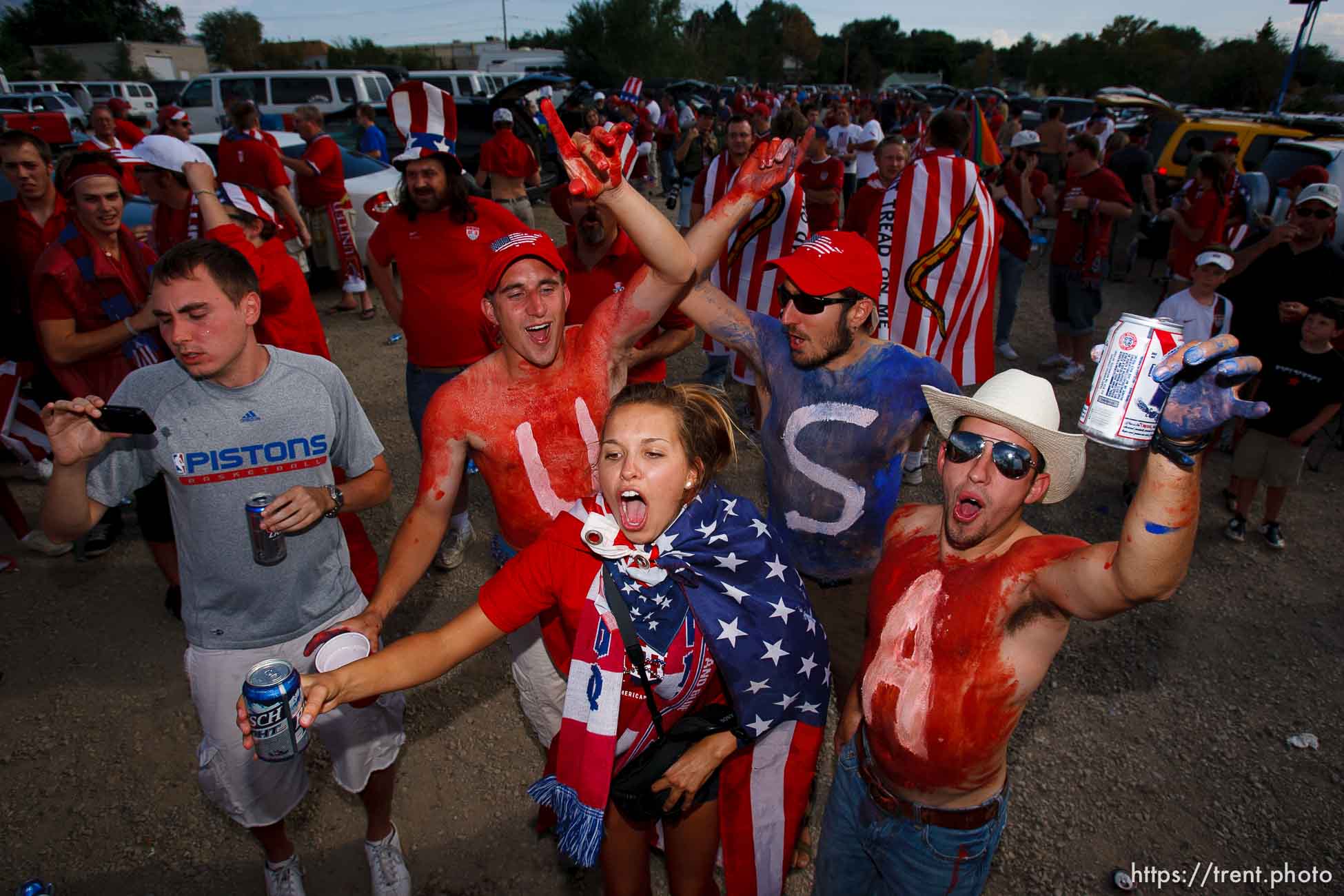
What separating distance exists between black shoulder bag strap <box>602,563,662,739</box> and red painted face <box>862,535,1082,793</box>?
68cm

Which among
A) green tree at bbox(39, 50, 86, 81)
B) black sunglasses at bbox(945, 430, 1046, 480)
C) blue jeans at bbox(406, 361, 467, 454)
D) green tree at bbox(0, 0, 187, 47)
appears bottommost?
blue jeans at bbox(406, 361, 467, 454)

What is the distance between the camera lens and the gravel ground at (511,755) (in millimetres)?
3252

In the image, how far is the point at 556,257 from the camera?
113 inches

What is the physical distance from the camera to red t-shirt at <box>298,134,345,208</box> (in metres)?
9.32

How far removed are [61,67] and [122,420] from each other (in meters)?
57.9

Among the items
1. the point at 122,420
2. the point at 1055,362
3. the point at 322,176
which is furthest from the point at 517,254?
the point at 322,176

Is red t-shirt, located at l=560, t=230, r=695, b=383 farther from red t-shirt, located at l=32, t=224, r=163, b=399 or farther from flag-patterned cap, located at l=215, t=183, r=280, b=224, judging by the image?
red t-shirt, located at l=32, t=224, r=163, b=399

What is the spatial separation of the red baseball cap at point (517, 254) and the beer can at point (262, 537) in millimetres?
1089

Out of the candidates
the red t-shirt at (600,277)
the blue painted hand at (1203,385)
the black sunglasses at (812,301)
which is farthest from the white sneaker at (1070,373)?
the blue painted hand at (1203,385)

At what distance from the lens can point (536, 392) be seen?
2865 mm

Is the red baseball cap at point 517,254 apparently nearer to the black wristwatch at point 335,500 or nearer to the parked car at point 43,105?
the black wristwatch at point 335,500

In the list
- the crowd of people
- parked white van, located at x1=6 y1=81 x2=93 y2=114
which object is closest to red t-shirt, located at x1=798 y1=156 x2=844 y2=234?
the crowd of people

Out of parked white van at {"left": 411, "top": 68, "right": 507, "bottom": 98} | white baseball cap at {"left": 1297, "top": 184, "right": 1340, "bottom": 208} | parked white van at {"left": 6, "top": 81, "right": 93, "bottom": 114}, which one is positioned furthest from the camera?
parked white van at {"left": 6, "top": 81, "right": 93, "bottom": 114}

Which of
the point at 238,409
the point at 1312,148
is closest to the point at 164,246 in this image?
the point at 238,409
